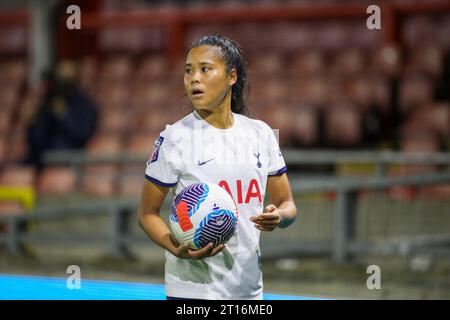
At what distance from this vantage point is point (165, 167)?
3.59 m

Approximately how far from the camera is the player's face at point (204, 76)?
11.7 ft

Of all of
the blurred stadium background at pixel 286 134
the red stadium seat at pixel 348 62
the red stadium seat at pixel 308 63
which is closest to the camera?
the blurred stadium background at pixel 286 134

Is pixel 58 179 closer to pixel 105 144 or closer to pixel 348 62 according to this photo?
pixel 105 144

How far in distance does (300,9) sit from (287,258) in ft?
21.4

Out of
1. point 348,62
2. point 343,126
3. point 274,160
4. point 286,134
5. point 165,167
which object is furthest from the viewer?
point 348,62

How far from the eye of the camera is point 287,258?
8539 mm

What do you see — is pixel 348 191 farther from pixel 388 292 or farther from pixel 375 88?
pixel 375 88

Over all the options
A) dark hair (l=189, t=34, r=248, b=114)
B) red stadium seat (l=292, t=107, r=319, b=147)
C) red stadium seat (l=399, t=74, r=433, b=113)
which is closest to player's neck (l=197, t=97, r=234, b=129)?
dark hair (l=189, t=34, r=248, b=114)

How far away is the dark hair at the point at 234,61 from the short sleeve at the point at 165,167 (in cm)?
39

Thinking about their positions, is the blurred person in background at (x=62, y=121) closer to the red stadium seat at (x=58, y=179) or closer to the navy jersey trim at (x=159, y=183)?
→ the red stadium seat at (x=58, y=179)

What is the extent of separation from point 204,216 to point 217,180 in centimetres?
20

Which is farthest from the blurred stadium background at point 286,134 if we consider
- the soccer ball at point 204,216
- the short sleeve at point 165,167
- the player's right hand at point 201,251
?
the player's right hand at point 201,251

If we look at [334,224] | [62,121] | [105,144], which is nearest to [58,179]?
[62,121]
